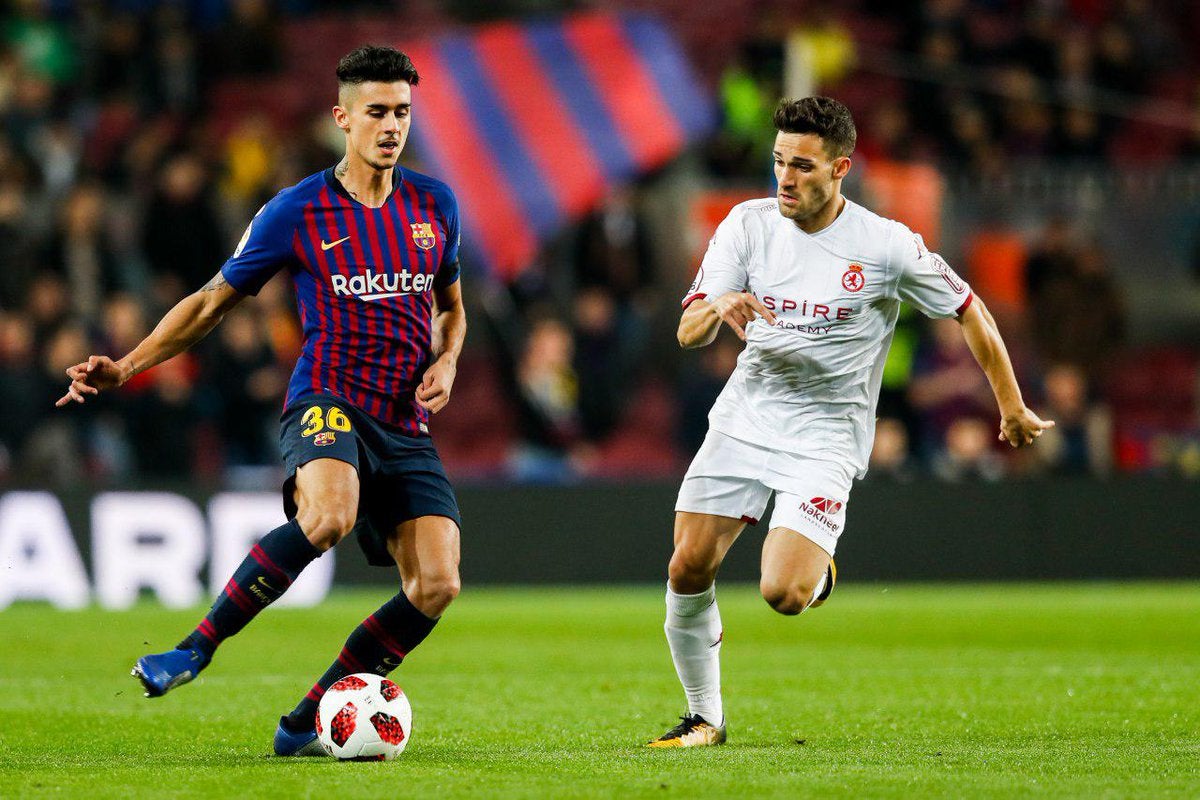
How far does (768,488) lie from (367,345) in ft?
5.48

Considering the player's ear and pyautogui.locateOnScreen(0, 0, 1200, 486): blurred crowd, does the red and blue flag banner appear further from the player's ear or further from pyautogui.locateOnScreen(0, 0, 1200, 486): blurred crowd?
the player's ear

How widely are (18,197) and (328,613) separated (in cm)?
490

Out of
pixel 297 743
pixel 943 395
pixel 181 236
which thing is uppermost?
pixel 181 236

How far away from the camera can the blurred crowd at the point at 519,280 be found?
15.6m

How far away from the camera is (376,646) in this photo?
6844 mm

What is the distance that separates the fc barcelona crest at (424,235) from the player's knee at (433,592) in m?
1.24

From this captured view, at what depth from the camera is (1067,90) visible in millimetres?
19109

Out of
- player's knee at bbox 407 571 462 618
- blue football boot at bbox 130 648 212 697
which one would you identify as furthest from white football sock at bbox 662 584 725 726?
blue football boot at bbox 130 648 212 697

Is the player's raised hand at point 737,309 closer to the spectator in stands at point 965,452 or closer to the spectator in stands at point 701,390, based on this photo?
the spectator in stands at point 701,390

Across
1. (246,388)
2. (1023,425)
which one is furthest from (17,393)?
(1023,425)

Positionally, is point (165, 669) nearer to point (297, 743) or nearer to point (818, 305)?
→ point (297, 743)

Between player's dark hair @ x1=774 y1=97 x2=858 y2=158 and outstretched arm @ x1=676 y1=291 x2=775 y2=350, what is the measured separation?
27.3 inches

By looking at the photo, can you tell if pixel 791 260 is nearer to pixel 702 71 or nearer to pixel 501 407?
pixel 501 407

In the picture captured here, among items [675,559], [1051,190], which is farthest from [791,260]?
[1051,190]
